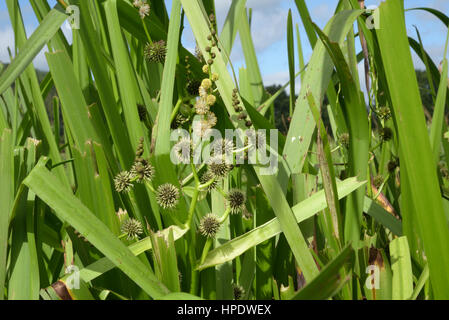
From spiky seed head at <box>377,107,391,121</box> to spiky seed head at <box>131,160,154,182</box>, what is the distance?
0.81 m

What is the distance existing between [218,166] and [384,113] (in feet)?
2.51

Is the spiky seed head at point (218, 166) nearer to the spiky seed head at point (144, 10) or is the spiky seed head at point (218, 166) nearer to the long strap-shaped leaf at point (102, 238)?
the long strap-shaped leaf at point (102, 238)

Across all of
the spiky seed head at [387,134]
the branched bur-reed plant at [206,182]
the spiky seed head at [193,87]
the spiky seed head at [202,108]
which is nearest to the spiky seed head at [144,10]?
the branched bur-reed plant at [206,182]

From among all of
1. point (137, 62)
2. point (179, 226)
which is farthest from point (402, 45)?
point (137, 62)

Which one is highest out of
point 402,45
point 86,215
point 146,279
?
point 402,45

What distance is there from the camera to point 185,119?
820 mm

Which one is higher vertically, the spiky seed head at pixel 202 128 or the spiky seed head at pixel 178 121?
the spiky seed head at pixel 178 121

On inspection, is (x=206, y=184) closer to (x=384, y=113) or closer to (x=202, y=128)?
(x=202, y=128)

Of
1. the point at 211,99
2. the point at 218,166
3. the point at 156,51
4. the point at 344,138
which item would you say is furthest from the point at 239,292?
the point at 344,138

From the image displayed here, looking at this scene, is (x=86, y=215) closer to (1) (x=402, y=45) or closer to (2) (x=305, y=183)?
(2) (x=305, y=183)

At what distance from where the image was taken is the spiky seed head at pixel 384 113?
1251mm

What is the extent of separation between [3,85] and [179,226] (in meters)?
0.45

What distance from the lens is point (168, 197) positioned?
713 mm

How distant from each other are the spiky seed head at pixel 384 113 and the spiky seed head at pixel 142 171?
81 centimetres
